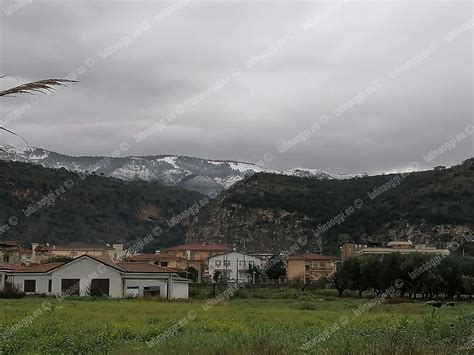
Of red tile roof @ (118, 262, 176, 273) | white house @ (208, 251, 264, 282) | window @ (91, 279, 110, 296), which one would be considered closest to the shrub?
window @ (91, 279, 110, 296)

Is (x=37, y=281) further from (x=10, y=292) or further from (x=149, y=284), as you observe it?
(x=149, y=284)

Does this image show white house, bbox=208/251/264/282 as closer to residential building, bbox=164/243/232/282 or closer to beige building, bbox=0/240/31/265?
residential building, bbox=164/243/232/282

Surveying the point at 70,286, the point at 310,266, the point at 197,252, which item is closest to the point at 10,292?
the point at 70,286

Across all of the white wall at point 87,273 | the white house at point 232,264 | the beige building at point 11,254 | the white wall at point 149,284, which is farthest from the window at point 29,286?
the white house at point 232,264

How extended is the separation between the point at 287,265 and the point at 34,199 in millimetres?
44569

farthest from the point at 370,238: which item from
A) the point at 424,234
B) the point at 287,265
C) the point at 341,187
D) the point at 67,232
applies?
the point at 67,232

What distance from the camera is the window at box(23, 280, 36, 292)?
172ft

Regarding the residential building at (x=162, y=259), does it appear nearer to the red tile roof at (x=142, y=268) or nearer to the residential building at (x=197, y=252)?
the residential building at (x=197, y=252)

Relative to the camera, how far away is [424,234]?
4188 inches

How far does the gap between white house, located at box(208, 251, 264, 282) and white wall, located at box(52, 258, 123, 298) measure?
153ft

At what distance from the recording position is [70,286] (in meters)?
51.1

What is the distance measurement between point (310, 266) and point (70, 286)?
47269 millimetres

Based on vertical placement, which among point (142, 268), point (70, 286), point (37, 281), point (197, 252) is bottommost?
point (70, 286)

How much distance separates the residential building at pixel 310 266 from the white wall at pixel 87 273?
44031mm
